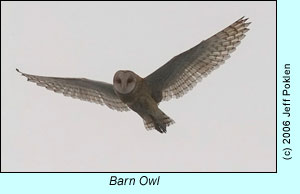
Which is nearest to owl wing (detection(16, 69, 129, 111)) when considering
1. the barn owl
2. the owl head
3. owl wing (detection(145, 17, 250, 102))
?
the barn owl

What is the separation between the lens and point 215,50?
9680mm

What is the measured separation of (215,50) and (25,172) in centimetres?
275

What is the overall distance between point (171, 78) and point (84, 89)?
4.36ft

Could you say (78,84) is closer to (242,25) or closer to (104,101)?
(104,101)

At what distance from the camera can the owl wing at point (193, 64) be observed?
376 inches

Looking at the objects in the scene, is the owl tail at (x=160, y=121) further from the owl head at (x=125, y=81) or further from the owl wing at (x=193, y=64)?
the owl head at (x=125, y=81)

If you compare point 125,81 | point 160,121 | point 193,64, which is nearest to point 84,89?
point 125,81

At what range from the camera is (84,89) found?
10797 millimetres

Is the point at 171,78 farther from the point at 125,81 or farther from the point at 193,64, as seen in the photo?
the point at 125,81

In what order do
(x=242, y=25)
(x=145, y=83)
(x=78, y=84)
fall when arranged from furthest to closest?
1. (x=78, y=84)
2. (x=145, y=83)
3. (x=242, y=25)

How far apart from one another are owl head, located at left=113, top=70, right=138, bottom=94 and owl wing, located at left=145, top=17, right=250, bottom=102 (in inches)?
10.1

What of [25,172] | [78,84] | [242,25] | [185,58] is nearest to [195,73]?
Result: [185,58]

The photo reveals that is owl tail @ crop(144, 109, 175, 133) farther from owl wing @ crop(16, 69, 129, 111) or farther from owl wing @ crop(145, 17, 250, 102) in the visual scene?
owl wing @ crop(16, 69, 129, 111)

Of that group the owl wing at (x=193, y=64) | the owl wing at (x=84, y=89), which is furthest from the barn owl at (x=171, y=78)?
the owl wing at (x=84, y=89)
